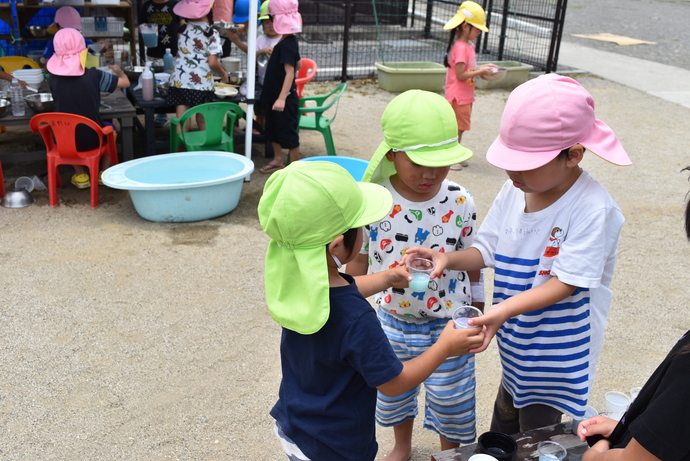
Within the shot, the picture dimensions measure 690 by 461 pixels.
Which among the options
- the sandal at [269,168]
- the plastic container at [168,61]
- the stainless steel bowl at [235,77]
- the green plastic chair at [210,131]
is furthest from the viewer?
the plastic container at [168,61]

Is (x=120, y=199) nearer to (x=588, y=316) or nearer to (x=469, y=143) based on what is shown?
(x=469, y=143)

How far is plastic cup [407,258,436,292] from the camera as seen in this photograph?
2.21m

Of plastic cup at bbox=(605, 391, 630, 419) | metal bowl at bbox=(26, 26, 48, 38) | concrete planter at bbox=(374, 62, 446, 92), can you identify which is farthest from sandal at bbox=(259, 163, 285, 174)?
plastic cup at bbox=(605, 391, 630, 419)

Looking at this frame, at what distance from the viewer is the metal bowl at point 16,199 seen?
5.66 m

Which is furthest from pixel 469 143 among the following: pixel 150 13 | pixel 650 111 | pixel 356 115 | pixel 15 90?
pixel 15 90

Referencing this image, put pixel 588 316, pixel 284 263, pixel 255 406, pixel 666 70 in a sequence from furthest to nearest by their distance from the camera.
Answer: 1. pixel 666 70
2. pixel 255 406
3. pixel 588 316
4. pixel 284 263

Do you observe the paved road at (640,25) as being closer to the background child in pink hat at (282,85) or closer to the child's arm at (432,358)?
the background child in pink hat at (282,85)

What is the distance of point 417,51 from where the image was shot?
501 inches

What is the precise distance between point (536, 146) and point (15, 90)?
5295mm

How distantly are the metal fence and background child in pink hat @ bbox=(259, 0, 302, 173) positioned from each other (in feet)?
15.1

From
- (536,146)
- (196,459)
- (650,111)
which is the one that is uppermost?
(536,146)

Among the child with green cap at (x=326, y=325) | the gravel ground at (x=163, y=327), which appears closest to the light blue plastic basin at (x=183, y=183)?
the gravel ground at (x=163, y=327)

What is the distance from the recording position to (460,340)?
191 cm

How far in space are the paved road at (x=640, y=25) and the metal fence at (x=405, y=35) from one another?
2322mm
